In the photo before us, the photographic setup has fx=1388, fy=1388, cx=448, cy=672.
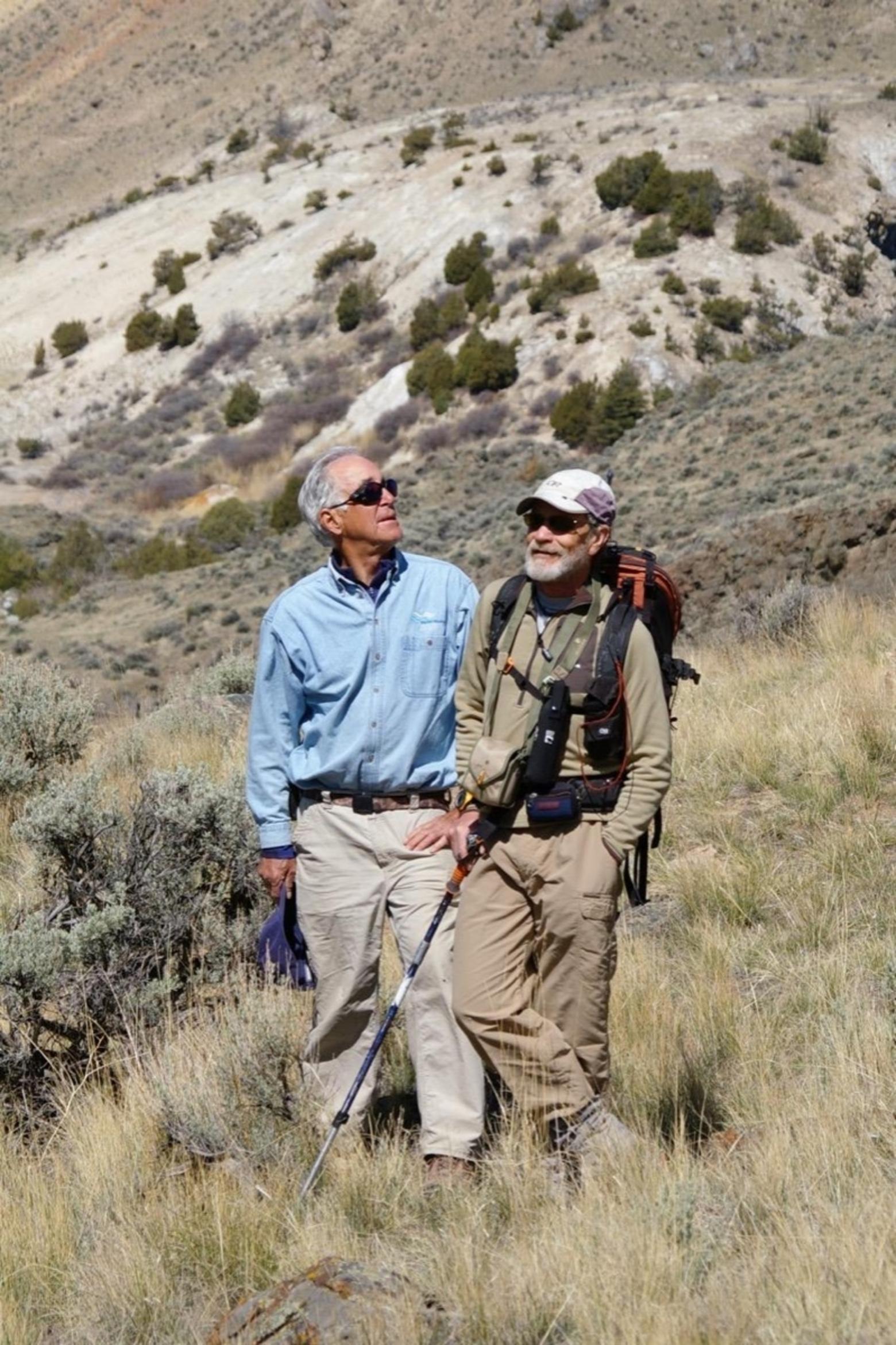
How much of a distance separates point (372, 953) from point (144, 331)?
46.1 meters

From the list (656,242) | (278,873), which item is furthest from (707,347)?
(278,873)

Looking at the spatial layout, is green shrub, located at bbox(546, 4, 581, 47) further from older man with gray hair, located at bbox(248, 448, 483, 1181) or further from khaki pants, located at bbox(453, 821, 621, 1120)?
khaki pants, located at bbox(453, 821, 621, 1120)

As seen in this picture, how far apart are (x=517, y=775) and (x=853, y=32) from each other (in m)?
67.6

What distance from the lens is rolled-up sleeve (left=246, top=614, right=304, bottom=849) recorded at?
158 inches

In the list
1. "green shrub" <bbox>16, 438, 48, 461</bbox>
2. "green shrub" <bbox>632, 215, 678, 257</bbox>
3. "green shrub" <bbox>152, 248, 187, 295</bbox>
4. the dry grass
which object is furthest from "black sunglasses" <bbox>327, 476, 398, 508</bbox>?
"green shrub" <bbox>152, 248, 187, 295</bbox>

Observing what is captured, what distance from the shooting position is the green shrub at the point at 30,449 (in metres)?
44.4

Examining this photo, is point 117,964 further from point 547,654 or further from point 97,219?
point 97,219

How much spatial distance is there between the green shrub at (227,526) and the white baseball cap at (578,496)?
30060 mm

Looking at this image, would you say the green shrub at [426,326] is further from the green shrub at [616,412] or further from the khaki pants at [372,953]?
the khaki pants at [372,953]

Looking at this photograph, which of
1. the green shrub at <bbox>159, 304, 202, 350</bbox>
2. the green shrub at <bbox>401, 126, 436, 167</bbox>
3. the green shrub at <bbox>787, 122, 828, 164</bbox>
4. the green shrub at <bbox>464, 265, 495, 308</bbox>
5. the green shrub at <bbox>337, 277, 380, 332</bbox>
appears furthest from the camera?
the green shrub at <bbox>401, 126, 436, 167</bbox>

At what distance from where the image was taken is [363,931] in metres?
3.86

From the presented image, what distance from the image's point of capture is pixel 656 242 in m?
37.8

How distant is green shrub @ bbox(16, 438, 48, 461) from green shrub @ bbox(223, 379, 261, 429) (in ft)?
22.2

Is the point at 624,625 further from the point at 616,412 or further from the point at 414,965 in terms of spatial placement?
the point at 616,412
